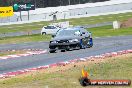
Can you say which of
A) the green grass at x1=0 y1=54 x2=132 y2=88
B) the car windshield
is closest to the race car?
the car windshield

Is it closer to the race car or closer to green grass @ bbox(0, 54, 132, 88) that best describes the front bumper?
the race car

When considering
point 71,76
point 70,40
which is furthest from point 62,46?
point 71,76

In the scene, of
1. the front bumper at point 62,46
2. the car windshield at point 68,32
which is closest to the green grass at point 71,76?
the front bumper at point 62,46

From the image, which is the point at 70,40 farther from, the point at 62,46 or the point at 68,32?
the point at 68,32

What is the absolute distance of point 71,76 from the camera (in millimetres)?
13922

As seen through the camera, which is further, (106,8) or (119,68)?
(106,8)

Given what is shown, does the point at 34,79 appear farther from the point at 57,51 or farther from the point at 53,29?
the point at 53,29

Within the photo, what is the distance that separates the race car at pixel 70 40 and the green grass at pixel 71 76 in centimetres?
814

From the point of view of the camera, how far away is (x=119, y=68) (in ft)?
50.4

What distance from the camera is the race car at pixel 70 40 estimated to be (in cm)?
2509

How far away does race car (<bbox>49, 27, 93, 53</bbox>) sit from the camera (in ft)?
82.3

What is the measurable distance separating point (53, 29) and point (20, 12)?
1267 inches

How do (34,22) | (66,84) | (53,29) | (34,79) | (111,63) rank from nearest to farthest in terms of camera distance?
(66,84) < (34,79) < (111,63) < (53,29) < (34,22)

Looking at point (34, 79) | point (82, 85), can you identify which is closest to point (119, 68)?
point (34, 79)
